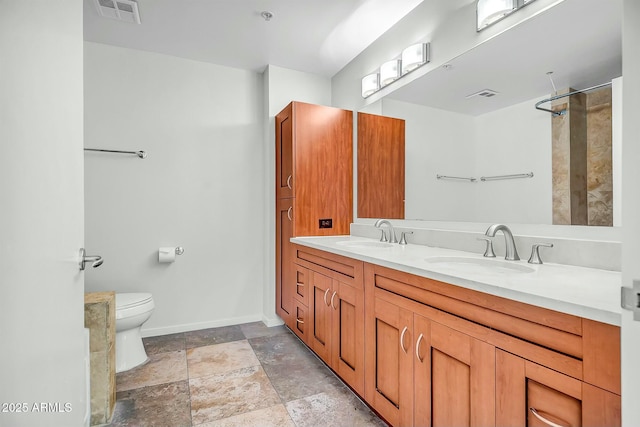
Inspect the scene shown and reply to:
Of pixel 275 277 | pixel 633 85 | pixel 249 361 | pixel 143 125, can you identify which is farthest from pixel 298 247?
pixel 633 85

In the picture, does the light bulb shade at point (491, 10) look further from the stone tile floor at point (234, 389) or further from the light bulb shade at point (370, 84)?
the stone tile floor at point (234, 389)

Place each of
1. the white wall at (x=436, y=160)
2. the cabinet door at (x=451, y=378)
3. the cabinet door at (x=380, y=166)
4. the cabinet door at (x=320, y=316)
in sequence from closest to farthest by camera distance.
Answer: the cabinet door at (x=451, y=378)
the white wall at (x=436, y=160)
the cabinet door at (x=320, y=316)
the cabinet door at (x=380, y=166)

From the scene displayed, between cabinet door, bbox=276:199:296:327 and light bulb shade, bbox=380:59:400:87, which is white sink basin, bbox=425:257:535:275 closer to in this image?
cabinet door, bbox=276:199:296:327

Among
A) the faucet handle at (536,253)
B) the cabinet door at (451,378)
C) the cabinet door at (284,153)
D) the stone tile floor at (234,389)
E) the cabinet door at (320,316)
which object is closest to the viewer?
the cabinet door at (451,378)

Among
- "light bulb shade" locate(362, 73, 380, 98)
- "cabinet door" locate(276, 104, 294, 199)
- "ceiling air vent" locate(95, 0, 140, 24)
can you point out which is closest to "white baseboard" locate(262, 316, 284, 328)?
"cabinet door" locate(276, 104, 294, 199)

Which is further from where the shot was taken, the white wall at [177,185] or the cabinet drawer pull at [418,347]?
the white wall at [177,185]

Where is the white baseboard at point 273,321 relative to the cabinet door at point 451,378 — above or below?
below

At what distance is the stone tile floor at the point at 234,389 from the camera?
5.22ft

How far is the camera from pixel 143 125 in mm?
2668

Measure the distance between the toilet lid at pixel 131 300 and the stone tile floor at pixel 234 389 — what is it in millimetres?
420

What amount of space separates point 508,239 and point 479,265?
0.18 metres

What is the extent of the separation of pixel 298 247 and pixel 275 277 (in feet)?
2.15

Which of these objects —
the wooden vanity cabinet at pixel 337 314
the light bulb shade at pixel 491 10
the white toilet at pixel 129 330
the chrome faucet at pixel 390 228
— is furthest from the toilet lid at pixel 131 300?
the light bulb shade at pixel 491 10

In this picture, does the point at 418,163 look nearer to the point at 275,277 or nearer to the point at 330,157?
the point at 330,157
